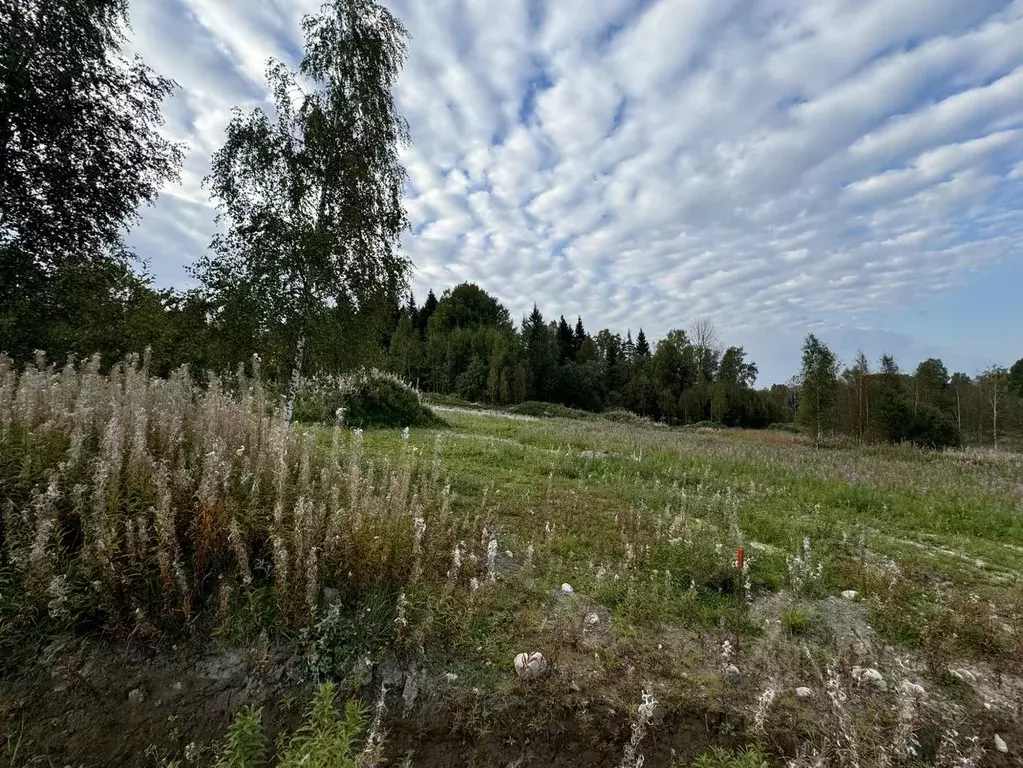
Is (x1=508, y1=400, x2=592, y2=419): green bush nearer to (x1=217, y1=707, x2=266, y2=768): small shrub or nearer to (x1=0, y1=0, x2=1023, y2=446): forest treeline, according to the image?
(x1=0, y1=0, x2=1023, y2=446): forest treeline

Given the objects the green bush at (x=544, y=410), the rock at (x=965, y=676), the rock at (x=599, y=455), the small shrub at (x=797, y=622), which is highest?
the green bush at (x=544, y=410)

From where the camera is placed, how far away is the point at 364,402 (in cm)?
1544

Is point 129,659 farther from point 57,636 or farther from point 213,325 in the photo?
point 213,325

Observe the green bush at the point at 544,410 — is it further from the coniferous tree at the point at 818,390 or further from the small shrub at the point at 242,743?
the small shrub at the point at 242,743

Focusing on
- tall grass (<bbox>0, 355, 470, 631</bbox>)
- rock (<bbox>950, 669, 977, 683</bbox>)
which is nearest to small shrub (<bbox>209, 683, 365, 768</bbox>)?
tall grass (<bbox>0, 355, 470, 631</bbox>)

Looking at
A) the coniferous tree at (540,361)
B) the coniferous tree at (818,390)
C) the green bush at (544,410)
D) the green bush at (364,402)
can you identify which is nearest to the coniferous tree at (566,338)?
the coniferous tree at (540,361)

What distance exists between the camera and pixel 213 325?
28.9 feet

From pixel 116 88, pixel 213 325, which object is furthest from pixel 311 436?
pixel 116 88

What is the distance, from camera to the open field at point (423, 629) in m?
2.36

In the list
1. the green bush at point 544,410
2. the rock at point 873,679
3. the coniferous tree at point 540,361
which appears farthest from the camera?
the coniferous tree at point 540,361

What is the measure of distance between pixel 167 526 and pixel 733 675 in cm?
367

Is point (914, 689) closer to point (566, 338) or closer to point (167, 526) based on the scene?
point (167, 526)

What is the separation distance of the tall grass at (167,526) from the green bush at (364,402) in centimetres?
913

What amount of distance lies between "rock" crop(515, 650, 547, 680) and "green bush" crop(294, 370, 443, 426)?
36.6 feet
